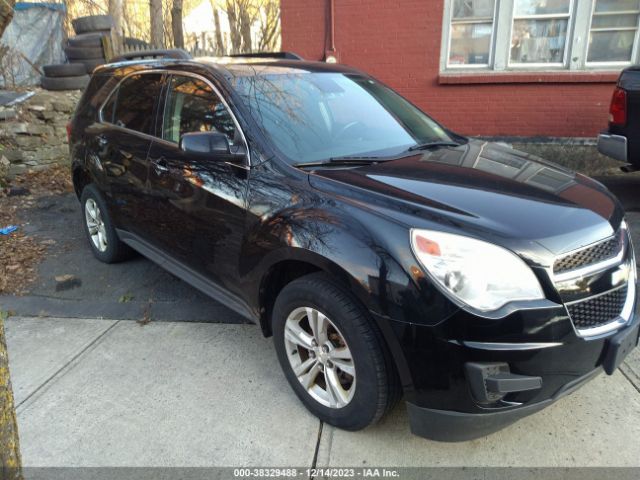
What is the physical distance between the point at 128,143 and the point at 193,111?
2.74 feet

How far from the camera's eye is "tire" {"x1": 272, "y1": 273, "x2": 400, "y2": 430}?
2.24 metres

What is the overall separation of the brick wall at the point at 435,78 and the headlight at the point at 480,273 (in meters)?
6.49

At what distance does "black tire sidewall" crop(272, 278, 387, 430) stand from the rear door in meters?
1.73

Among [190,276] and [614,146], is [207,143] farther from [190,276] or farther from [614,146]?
[614,146]

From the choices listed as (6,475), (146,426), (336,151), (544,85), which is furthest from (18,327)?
(544,85)

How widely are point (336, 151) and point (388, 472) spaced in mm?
1712

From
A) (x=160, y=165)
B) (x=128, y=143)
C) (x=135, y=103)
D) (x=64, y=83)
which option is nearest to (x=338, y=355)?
(x=160, y=165)

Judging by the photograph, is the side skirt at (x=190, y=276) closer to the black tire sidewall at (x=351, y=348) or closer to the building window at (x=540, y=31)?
the black tire sidewall at (x=351, y=348)

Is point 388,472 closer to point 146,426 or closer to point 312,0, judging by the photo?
point 146,426

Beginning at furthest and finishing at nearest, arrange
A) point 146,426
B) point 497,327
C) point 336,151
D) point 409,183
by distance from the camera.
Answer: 1. point 336,151
2. point 146,426
3. point 409,183
4. point 497,327

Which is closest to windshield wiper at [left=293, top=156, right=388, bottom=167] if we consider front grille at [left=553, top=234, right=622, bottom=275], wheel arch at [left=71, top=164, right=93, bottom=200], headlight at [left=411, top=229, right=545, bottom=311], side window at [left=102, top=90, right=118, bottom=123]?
headlight at [left=411, top=229, right=545, bottom=311]

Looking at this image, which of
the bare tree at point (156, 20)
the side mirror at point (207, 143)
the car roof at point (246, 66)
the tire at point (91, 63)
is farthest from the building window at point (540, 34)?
the side mirror at point (207, 143)

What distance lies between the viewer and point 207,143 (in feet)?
9.16

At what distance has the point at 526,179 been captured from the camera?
8.74 ft
